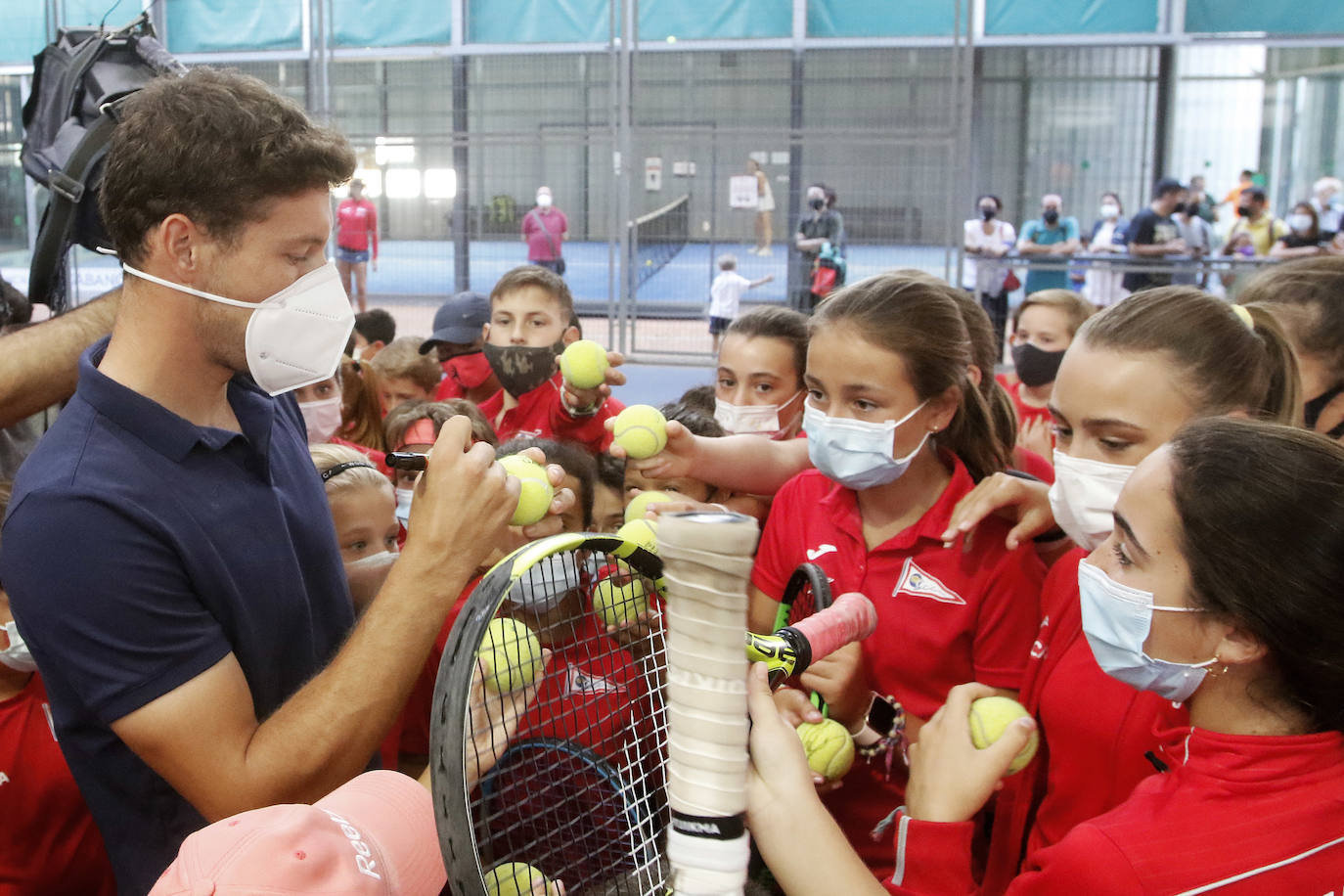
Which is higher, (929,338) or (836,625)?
(929,338)

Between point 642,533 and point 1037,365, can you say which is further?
point 1037,365

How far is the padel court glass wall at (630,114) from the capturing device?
356 inches

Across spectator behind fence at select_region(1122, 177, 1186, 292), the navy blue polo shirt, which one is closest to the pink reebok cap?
the navy blue polo shirt

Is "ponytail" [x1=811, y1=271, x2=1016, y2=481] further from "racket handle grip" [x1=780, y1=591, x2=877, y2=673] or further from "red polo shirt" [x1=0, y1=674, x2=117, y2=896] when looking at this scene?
"red polo shirt" [x1=0, y1=674, x2=117, y2=896]

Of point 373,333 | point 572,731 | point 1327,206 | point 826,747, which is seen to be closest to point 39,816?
point 572,731

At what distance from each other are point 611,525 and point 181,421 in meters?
Answer: 1.76

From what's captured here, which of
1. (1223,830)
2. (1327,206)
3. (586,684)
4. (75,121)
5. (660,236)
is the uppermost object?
(1327,206)

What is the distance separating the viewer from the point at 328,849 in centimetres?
115

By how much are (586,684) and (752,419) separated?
1.96 metres

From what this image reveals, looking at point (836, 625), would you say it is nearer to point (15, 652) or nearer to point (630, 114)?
point (15, 652)

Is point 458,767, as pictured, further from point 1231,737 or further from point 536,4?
point 536,4

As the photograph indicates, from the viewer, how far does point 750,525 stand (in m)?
0.92

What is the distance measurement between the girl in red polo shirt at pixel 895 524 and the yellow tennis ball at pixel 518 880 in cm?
80

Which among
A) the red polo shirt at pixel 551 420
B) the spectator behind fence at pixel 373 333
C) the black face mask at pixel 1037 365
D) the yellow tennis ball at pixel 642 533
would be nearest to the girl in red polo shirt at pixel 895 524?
the yellow tennis ball at pixel 642 533
